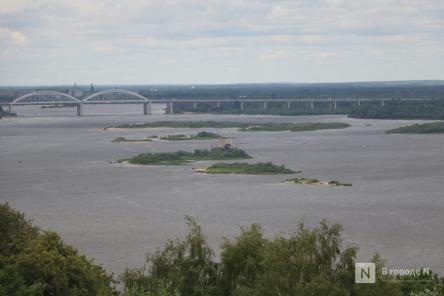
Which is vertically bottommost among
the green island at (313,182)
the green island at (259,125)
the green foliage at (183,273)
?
the green island at (259,125)

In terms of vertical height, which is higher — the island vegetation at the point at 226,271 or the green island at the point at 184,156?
the island vegetation at the point at 226,271

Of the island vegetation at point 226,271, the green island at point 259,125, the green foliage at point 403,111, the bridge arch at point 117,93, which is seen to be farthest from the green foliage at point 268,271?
the bridge arch at point 117,93

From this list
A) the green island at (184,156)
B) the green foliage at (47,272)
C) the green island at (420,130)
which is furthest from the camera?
the green island at (420,130)

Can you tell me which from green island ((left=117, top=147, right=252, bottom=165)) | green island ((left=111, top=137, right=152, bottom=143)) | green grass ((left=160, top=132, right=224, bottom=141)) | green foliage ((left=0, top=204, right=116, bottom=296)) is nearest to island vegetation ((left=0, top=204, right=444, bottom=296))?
green foliage ((left=0, top=204, right=116, bottom=296))

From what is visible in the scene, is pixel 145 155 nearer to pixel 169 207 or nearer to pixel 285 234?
pixel 169 207

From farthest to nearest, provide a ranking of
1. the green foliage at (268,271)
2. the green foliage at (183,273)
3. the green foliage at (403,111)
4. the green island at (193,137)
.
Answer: the green foliage at (403,111) → the green island at (193,137) → the green foliage at (183,273) → the green foliage at (268,271)

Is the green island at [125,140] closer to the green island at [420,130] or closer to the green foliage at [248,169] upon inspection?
the green island at [420,130]

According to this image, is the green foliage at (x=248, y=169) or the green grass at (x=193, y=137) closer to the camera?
the green foliage at (x=248, y=169)
